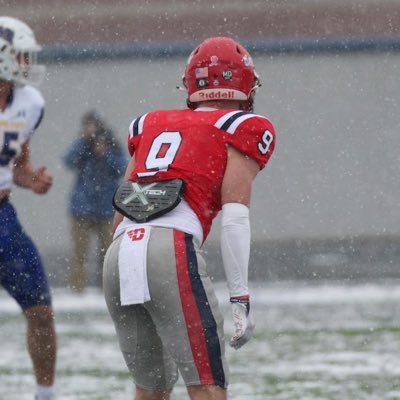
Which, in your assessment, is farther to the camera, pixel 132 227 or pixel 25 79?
pixel 25 79

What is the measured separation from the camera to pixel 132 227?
15.1 ft

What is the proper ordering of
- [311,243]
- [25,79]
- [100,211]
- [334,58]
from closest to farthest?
[25,79], [100,211], [311,243], [334,58]

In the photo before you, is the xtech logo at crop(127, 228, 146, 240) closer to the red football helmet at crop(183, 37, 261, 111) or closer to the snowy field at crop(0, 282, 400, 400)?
the red football helmet at crop(183, 37, 261, 111)

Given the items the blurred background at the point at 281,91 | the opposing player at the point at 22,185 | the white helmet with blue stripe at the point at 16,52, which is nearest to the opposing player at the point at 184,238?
the opposing player at the point at 22,185

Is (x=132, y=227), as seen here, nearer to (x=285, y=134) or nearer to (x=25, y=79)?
(x=25, y=79)

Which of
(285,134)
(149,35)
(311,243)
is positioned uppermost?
(149,35)

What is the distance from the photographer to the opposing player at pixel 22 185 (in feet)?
19.1

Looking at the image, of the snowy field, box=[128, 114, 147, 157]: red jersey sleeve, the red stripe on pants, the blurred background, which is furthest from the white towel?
the blurred background

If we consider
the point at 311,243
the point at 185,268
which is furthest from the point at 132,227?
the point at 311,243

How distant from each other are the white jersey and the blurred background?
1177 cm

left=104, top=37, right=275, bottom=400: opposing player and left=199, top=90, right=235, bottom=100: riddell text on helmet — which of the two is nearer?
left=104, top=37, right=275, bottom=400: opposing player

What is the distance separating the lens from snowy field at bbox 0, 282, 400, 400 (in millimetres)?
6582

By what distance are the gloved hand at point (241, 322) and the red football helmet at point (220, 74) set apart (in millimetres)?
734

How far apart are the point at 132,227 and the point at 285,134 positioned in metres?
14.4
